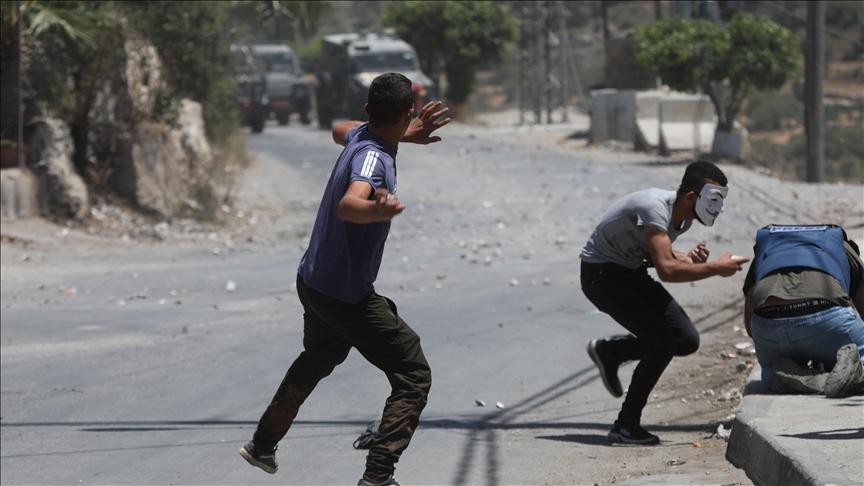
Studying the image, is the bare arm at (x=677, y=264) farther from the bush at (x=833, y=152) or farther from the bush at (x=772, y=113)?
the bush at (x=772, y=113)

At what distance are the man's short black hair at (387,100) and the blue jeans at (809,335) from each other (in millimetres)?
2404

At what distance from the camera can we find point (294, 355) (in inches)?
397

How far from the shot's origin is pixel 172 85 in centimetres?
2242

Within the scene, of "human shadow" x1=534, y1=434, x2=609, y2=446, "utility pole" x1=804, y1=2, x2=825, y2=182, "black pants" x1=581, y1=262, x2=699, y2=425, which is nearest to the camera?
"black pants" x1=581, y1=262, x2=699, y2=425

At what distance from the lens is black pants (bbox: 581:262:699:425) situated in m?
7.02

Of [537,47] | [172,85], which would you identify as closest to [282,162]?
[172,85]

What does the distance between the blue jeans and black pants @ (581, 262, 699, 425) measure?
40 centimetres

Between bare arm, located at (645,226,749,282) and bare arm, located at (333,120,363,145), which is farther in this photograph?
bare arm, located at (645,226,749,282)

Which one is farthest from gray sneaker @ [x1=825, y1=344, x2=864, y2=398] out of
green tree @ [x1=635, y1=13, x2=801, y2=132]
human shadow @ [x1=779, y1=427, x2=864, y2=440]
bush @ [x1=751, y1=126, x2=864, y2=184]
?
bush @ [x1=751, y1=126, x2=864, y2=184]

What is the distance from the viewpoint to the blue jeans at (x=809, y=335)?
6.53 metres

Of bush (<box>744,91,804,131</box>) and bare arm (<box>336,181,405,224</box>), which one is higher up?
bare arm (<box>336,181,405,224</box>)

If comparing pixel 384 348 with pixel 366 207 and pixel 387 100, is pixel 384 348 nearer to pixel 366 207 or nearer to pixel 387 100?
pixel 366 207

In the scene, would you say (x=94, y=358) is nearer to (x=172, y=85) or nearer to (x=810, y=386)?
(x=810, y=386)

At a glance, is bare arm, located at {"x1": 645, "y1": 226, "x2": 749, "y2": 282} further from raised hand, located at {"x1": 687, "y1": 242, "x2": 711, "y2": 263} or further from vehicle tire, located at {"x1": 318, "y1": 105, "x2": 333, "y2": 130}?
vehicle tire, located at {"x1": 318, "y1": 105, "x2": 333, "y2": 130}
